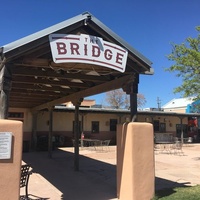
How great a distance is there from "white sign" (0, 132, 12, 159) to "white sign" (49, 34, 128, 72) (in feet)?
5.69

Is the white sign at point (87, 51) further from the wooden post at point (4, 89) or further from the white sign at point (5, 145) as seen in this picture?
the white sign at point (5, 145)

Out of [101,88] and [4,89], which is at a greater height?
[101,88]

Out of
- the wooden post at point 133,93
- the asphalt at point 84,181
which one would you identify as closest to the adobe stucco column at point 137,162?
the wooden post at point 133,93

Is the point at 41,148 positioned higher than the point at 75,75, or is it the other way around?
the point at 75,75

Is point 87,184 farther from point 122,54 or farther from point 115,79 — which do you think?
point 122,54

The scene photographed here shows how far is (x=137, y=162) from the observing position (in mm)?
6352

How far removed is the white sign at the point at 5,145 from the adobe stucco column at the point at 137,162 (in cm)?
269

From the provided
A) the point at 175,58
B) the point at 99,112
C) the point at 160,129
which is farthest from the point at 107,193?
the point at 160,129

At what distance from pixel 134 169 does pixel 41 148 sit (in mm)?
14996

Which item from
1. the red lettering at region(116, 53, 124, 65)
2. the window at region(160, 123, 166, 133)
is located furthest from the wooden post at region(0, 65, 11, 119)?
the window at region(160, 123, 166, 133)

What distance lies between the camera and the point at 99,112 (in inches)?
958

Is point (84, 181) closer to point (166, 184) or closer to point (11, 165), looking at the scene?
Result: point (166, 184)

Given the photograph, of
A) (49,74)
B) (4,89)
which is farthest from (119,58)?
(4,89)

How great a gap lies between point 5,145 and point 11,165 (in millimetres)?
364
